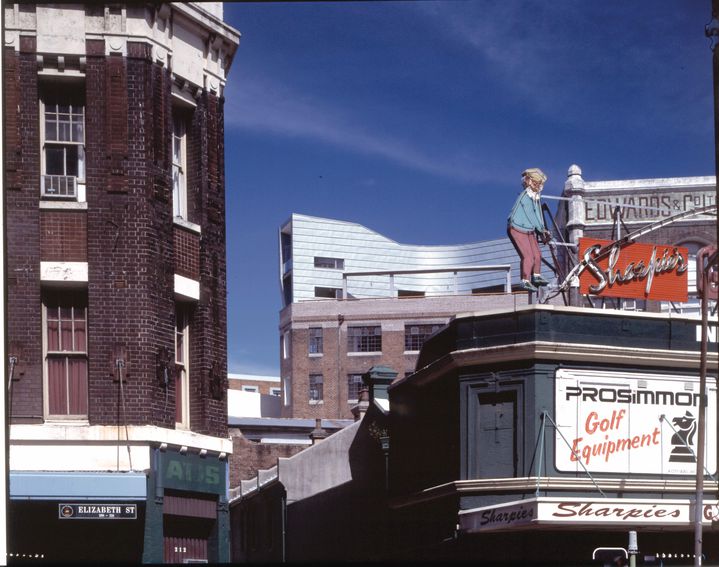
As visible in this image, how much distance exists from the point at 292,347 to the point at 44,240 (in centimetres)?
4953

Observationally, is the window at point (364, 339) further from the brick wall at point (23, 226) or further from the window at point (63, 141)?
the brick wall at point (23, 226)

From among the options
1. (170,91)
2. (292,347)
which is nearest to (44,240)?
(170,91)

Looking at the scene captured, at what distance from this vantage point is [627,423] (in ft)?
100

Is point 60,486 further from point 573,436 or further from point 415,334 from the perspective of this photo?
point 415,334

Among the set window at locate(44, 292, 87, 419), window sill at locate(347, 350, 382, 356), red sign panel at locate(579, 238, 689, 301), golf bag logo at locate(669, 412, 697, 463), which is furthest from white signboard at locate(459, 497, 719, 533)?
window sill at locate(347, 350, 382, 356)

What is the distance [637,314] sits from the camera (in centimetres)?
3083

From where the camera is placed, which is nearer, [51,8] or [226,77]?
[51,8]

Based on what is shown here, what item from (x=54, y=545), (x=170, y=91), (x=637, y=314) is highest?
(x=170, y=91)

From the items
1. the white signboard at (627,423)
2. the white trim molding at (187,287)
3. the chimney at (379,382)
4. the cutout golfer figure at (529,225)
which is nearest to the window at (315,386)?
the chimney at (379,382)

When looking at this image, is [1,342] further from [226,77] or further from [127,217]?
[226,77]

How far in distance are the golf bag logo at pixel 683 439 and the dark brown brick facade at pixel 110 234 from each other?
1294 centimetres

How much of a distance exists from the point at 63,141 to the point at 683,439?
16.3 meters

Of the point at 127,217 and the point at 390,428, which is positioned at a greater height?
the point at 127,217

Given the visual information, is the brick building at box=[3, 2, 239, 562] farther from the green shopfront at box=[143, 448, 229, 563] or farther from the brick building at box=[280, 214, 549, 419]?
the brick building at box=[280, 214, 549, 419]
